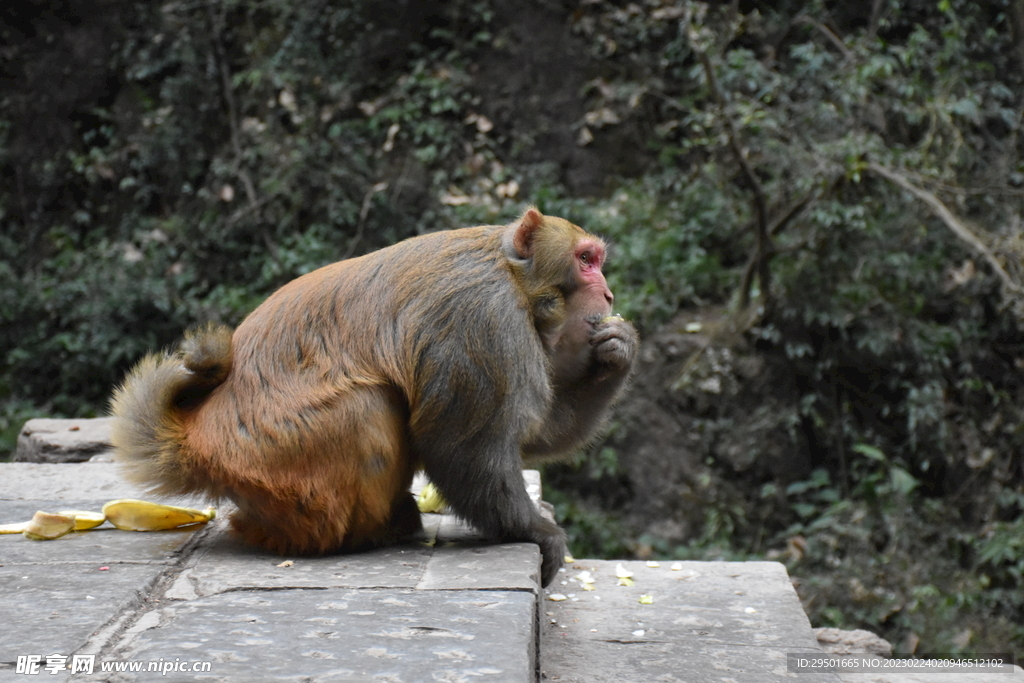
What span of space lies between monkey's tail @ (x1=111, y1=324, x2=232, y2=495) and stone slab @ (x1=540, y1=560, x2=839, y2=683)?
4.65 feet

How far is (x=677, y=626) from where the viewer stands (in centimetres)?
362

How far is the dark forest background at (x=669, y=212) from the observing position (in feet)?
24.2

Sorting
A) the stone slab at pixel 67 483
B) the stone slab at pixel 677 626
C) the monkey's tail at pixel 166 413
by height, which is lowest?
the stone slab at pixel 677 626

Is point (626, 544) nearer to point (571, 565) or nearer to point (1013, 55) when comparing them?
point (571, 565)

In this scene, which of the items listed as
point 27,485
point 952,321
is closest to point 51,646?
point 27,485

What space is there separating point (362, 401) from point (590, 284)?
1.05m

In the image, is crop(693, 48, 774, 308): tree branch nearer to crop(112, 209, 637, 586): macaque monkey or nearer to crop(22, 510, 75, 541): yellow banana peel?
crop(112, 209, 637, 586): macaque monkey

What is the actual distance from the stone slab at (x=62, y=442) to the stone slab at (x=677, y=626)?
277cm

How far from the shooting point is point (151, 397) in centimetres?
337

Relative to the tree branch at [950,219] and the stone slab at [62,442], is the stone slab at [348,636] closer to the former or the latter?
the stone slab at [62,442]

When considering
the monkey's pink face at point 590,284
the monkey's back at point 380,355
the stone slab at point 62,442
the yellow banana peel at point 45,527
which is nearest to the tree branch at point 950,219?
the monkey's pink face at point 590,284

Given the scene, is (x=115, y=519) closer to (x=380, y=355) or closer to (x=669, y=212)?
→ (x=380, y=355)

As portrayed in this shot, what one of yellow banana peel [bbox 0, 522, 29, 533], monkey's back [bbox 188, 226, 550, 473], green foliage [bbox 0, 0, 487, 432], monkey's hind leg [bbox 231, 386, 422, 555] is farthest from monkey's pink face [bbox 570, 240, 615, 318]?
green foliage [bbox 0, 0, 487, 432]

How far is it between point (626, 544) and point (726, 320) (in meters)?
2.07
